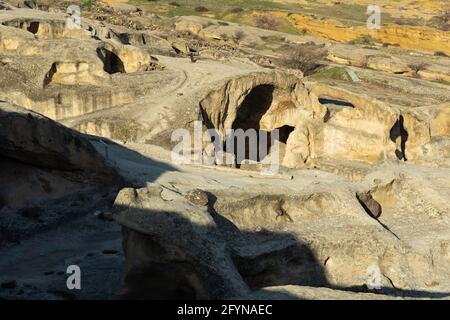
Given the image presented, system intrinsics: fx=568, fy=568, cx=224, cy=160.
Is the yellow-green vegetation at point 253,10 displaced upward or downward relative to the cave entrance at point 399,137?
upward

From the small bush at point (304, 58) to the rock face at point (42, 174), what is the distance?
4104 cm

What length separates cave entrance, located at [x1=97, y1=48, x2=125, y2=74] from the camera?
28.6 m

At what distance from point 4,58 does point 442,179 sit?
1949 centimetres

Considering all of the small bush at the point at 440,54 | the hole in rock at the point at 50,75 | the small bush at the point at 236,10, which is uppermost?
the small bush at the point at 236,10

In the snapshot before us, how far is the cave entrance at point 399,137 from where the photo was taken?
Result: 93.0 ft

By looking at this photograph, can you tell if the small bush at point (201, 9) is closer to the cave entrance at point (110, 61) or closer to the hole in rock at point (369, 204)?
the cave entrance at point (110, 61)

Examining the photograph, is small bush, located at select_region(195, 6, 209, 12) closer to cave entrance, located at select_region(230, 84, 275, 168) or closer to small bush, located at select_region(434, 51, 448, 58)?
small bush, located at select_region(434, 51, 448, 58)

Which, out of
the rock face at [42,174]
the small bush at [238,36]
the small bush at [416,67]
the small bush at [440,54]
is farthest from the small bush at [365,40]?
the rock face at [42,174]

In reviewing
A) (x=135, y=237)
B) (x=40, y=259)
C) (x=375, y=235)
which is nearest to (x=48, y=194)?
(x=40, y=259)

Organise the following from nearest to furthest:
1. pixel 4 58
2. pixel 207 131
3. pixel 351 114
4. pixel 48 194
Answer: pixel 48 194
pixel 207 131
pixel 4 58
pixel 351 114

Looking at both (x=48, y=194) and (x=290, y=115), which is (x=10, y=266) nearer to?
(x=48, y=194)

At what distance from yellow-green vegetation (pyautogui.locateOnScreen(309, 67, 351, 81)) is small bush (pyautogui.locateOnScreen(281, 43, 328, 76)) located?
870 millimetres

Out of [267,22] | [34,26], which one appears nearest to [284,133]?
[34,26]

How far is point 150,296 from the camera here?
1084cm
